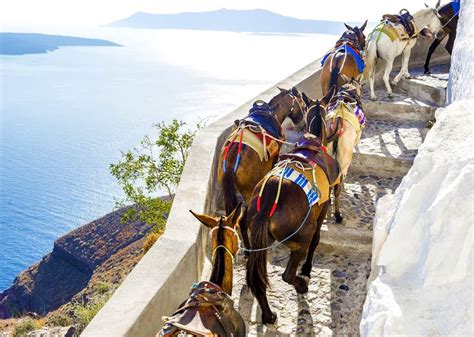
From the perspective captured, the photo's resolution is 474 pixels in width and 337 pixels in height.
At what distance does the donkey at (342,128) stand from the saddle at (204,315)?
9.45ft

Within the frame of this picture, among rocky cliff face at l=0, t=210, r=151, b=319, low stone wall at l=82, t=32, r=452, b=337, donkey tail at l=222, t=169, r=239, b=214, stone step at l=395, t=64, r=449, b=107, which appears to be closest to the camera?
low stone wall at l=82, t=32, r=452, b=337

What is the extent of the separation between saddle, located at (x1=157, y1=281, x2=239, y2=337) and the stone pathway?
1.38m

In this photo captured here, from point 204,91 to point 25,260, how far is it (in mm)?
74176

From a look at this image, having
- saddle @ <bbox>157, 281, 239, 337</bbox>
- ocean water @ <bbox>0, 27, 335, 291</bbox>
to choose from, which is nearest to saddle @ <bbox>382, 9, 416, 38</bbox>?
saddle @ <bbox>157, 281, 239, 337</bbox>

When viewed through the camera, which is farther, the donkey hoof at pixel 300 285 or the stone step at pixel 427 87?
the stone step at pixel 427 87

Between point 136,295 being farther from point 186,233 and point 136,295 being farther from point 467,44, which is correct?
point 467,44

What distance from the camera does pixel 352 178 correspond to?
8039 mm

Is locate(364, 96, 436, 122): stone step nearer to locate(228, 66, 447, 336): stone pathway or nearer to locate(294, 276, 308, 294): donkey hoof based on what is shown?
locate(228, 66, 447, 336): stone pathway

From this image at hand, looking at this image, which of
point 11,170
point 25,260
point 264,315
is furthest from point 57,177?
point 264,315

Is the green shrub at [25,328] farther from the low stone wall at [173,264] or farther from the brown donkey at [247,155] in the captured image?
the brown donkey at [247,155]

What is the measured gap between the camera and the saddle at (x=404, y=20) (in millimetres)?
9539

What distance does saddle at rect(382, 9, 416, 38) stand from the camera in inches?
376

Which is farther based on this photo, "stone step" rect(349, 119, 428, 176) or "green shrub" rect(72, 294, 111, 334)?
"green shrub" rect(72, 294, 111, 334)

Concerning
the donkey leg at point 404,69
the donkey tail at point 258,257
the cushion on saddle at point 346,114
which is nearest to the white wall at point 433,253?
the donkey tail at point 258,257
